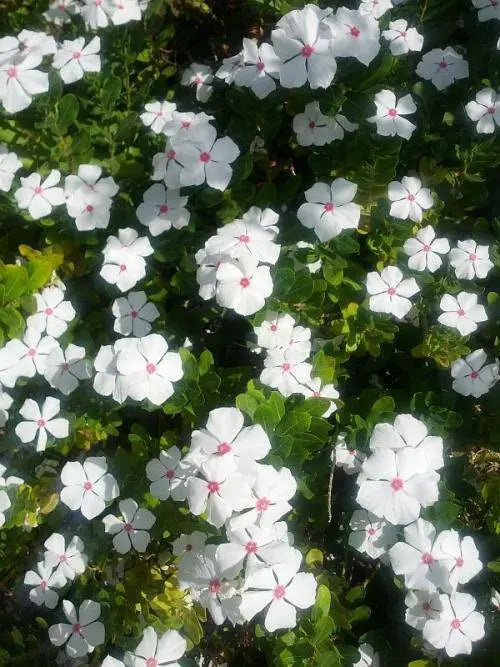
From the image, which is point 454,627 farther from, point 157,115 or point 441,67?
point 157,115

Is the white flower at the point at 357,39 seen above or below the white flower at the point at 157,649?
above

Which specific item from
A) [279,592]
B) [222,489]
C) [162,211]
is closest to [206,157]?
[162,211]

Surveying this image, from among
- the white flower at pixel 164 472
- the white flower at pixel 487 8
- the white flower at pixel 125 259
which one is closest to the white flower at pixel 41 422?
the white flower at pixel 164 472

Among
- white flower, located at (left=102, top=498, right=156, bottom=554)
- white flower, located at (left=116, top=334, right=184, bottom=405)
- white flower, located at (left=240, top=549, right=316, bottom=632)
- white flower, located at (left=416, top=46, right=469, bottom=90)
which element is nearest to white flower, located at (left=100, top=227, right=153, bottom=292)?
white flower, located at (left=116, top=334, right=184, bottom=405)

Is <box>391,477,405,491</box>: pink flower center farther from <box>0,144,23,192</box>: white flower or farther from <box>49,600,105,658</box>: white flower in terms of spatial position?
<box>0,144,23,192</box>: white flower

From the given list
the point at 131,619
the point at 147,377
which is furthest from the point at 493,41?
the point at 131,619

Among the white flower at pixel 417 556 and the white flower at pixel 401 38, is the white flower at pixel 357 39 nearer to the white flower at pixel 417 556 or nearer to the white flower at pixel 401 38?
the white flower at pixel 401 38

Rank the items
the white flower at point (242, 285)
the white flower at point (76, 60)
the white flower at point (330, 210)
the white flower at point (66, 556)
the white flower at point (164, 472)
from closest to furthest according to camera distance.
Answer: the white flower at point (242, 285), the white flower at point (164, 472), the white flower at point (330, 210), the white flower at point (66, 556), the white flower at point (76, 60)
